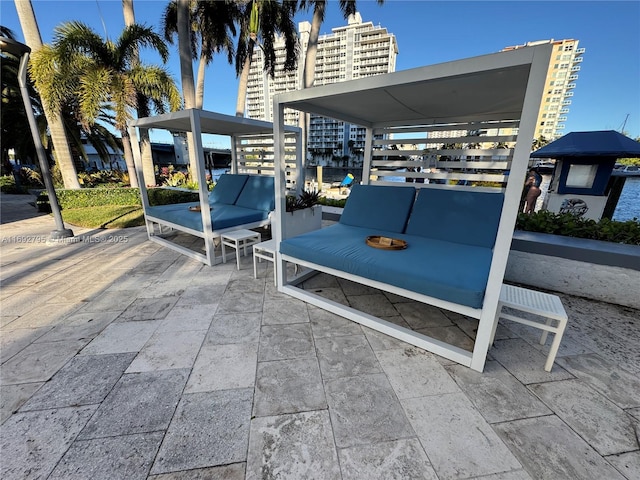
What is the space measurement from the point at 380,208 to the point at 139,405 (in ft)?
9.64

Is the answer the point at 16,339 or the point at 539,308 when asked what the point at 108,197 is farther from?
the point at 539,308

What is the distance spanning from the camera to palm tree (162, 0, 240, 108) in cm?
988

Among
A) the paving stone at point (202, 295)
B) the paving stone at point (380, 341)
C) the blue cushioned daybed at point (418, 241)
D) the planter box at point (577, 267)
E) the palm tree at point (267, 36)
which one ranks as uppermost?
the palm tree at point (267, 36)

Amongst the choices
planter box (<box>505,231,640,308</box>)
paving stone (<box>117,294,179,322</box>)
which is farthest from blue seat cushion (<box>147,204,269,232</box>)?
planter box (<box>505,231,640,308</box>)

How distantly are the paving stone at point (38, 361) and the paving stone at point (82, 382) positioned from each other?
3.3 inches

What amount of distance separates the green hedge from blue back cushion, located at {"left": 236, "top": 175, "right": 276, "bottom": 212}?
8.90 ft

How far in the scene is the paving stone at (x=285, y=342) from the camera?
206 cm

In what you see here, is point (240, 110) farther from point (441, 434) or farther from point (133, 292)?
point (441, 434)

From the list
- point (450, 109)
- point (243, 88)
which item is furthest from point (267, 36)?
point (450, 109)

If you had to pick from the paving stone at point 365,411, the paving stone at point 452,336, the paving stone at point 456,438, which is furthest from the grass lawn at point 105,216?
the paving stone at point 456,438

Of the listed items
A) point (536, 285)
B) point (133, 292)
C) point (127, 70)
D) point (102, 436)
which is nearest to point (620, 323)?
point (536, 285)

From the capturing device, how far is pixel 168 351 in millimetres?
2074

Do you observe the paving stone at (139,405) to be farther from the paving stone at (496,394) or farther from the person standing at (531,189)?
the person standing at (531,189)

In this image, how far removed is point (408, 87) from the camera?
211 cm
